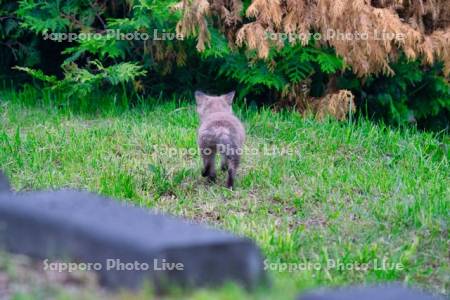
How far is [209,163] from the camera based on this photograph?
26.0ft

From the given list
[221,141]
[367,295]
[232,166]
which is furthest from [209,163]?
[367,295]

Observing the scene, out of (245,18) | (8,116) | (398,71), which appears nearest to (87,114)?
(8,116)

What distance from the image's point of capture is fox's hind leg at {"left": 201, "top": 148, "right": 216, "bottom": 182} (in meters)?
7.79

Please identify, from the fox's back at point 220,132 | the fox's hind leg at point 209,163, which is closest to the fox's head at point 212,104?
the fox's back at point 220,132

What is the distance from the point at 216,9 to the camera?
10.9m

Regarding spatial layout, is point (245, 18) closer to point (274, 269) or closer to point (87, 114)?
point (87, 114)

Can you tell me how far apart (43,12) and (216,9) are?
103 inches

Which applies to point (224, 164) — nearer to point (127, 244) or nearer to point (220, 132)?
point (220, 132)

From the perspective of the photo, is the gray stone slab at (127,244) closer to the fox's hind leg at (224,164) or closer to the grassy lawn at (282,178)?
the grassy lawn at (282,178)

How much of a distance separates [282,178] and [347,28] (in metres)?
2.75

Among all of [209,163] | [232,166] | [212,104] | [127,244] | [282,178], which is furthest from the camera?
[212,104]

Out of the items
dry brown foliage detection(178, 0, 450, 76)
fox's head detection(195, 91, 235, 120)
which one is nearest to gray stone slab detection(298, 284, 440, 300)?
fox's head detection(195, 91, 235, 120)

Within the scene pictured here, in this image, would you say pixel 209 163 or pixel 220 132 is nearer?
pixel 220 132

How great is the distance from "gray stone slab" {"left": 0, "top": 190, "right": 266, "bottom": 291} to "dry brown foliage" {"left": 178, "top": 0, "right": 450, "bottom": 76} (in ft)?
19.1
